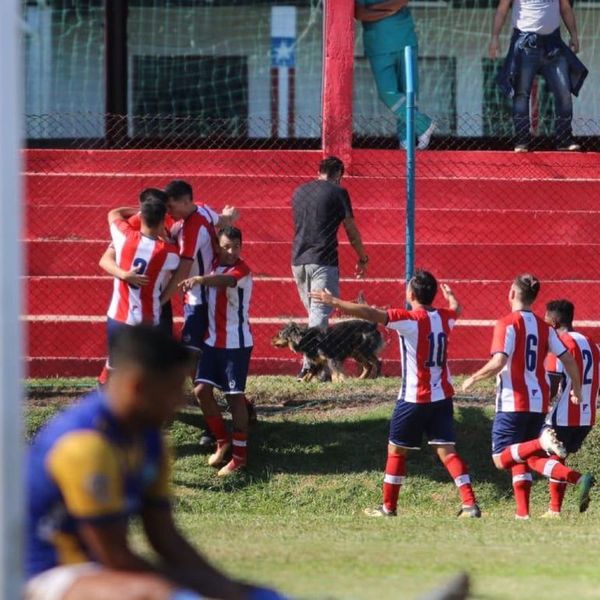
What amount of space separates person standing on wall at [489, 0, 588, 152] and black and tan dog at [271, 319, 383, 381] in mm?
3210

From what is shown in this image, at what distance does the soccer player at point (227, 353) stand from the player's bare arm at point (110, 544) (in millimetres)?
6582

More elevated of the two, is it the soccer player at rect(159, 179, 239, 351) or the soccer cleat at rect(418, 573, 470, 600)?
the soccer player at rect(159, 179, 239, 351)

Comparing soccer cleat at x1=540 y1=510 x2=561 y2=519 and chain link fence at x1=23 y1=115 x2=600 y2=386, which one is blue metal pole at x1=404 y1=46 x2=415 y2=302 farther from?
soccer cleat at x1=540 y1=510 x2=561 y2=519

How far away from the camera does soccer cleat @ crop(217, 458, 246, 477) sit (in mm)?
11414

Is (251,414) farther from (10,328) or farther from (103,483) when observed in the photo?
(10,328)

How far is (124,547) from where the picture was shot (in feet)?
15.8

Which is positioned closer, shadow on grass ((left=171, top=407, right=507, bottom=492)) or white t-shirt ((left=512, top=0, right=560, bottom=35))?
shadow on grass ((left=171, top=407, right=507, bottom=492))

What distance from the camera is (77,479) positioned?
15.5 ft

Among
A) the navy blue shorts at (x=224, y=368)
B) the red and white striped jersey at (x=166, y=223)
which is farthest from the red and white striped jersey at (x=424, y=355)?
the red and white striped jersey at (x=166, y=223)

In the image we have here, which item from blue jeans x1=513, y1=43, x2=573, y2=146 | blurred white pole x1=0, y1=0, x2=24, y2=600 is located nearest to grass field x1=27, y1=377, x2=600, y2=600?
→ blurred white pole x1=0, y1=0, x2=24, y2=600

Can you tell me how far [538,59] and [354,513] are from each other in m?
6.09

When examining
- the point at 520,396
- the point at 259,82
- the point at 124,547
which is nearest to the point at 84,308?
the point at 520,396

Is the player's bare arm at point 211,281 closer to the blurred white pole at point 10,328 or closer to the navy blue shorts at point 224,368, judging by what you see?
the navy blue shorts at point 224,368

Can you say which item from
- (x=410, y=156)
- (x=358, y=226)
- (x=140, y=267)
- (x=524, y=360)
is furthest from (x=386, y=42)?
(x=524, y=360)
